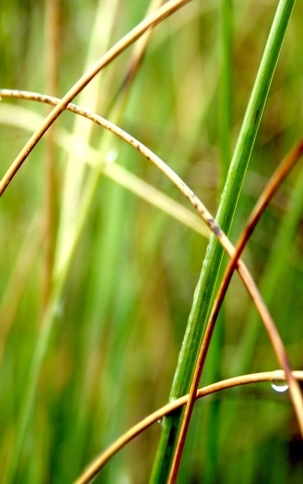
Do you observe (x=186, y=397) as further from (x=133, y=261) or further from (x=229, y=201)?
(x=133, y=261)

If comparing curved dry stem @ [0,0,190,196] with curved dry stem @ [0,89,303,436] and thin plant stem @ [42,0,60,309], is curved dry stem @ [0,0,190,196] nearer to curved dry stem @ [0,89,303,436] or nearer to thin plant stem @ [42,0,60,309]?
curved dry stem @ [0,89,303,436]

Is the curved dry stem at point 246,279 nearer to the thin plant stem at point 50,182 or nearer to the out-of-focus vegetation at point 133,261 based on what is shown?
the out-of-focus vegetation at point 133,261

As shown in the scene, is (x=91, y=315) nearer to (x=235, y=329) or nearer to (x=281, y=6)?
(x=235, y=329)

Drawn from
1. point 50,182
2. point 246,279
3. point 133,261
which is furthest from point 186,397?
point 133,261

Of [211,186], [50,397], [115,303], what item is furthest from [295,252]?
[50,397]

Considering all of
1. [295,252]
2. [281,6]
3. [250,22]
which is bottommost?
[281,6]
